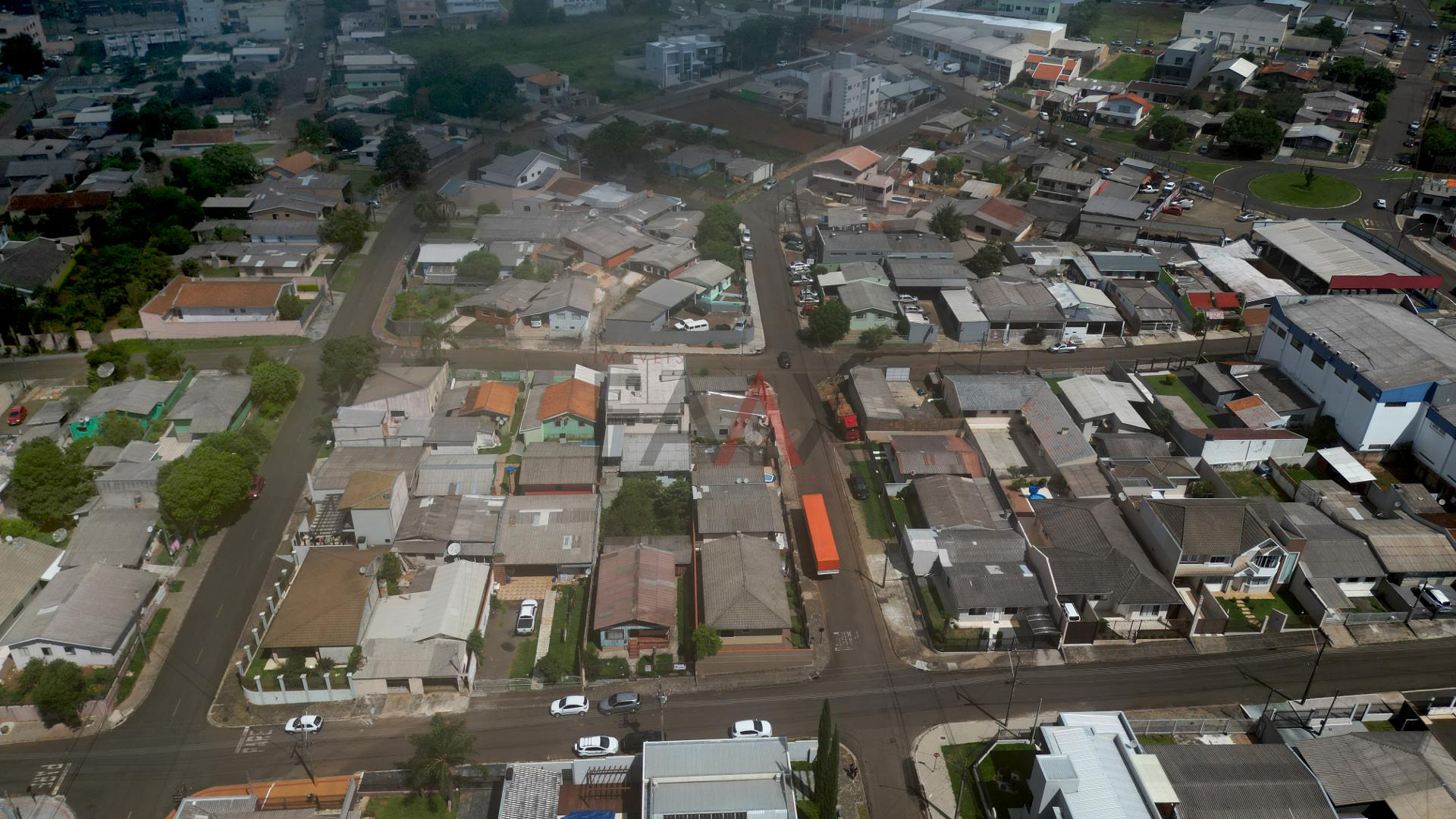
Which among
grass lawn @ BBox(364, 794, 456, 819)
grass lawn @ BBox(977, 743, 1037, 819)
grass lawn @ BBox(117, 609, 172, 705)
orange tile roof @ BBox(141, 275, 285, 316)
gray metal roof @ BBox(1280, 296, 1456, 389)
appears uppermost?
gray metal roof @ BBox(1280, 296, 1456, 389)

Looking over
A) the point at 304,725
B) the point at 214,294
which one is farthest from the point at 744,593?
the point at 214,294

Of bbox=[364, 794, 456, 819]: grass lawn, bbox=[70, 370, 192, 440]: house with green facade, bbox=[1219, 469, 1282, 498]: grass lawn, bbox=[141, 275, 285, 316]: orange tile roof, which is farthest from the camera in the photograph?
bbox=[141, 275, 285, 316]: orange tile roof

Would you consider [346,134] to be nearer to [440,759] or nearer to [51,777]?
[51,777]

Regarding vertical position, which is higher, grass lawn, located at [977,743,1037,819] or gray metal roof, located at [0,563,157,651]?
gray metal roof, located at [0,563,157,651]

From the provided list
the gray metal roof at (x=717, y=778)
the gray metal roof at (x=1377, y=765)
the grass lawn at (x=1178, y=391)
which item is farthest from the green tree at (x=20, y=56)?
the gray metal roof at (x=1377, y=765)

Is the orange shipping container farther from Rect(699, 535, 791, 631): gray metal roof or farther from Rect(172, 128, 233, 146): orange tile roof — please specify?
Rect(172, 128, 233, 146): orange tile roof

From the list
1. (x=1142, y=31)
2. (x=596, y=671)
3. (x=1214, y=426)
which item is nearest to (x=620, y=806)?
(x=596, y=671)

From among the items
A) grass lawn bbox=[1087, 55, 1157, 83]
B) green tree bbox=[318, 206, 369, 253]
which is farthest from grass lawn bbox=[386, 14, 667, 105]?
grass lawn bbox=[1087, 55, 1157, 83]
